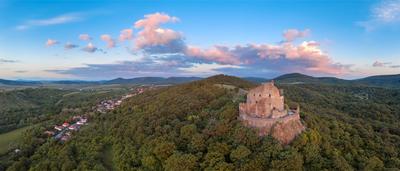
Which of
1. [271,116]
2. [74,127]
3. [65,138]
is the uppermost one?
[271,116]

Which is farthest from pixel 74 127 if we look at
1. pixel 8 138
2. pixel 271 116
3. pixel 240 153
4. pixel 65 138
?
pixel 271 116

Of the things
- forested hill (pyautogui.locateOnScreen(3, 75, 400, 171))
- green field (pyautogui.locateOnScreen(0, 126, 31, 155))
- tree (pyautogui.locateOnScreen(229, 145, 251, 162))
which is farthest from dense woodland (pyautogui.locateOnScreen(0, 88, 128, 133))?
tree (pyautogui.locateOnScreen(229, 145, 251, 162))

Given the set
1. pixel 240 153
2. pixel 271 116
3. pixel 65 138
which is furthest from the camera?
pixel 65 138

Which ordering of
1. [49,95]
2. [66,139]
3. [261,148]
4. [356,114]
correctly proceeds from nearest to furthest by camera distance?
1. [261,148]
2. [66,139]
3. [356,114]
4. [49,95]

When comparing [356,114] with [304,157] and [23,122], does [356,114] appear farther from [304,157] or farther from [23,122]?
[23,122]

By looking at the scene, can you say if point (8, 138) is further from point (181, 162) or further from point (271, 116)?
point (271, 116)

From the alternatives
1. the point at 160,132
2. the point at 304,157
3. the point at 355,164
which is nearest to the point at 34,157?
the point at 160,132

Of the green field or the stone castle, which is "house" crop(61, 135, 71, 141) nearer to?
the green field

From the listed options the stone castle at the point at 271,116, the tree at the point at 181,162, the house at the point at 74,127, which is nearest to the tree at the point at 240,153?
the stone castle at the point at 271,116
